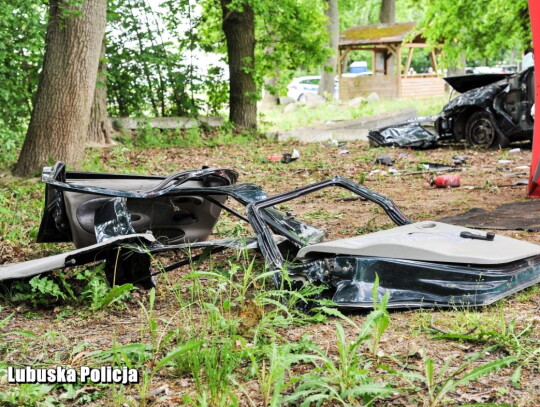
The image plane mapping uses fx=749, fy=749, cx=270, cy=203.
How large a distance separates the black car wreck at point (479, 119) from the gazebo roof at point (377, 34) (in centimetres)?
2045

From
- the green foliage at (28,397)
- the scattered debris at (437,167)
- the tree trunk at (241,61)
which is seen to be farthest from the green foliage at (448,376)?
the tree trunk at (241,61)

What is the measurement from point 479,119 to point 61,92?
788 centimetres

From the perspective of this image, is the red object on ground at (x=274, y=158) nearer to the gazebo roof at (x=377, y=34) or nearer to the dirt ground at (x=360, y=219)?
the dirt ground at (x=360, y=219)

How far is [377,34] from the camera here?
3603 cm

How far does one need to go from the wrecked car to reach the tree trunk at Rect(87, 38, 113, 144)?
8.24 m

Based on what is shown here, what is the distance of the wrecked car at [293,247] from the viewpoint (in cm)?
428

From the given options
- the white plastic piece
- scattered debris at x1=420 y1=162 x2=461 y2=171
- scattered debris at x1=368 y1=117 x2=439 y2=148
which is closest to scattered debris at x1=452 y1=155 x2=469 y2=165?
scattered debris at x1=420 y1=162 x2=461 y2=171

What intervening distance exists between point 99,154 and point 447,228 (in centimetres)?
895

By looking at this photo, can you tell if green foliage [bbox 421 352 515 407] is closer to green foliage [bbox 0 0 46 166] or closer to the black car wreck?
green foliage [bbox 0 0 46 166]

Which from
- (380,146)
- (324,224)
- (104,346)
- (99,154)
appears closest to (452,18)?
(380,146)

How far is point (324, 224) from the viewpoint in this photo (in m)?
7.35

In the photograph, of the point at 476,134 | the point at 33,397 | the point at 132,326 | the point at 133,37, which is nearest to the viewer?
the point at 33,397

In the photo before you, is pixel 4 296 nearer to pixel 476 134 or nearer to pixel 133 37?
pixel 476 134

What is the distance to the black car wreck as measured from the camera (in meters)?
13.1
